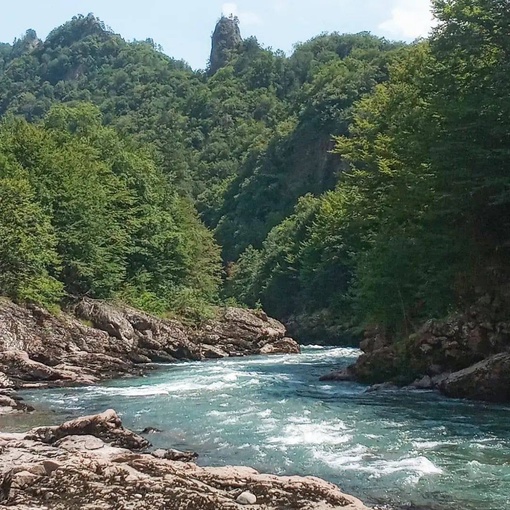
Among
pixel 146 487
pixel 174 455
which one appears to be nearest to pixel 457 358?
pixel 174 455

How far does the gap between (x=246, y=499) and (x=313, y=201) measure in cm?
6377

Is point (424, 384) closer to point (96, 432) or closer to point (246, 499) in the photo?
point (96, 432)

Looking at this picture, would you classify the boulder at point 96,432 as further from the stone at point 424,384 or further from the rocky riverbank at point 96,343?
the stone at point 424,384

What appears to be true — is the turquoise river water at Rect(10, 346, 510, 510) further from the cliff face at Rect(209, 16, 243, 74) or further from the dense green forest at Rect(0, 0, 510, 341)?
the cliff face at Rect(209, 16, 243, 74)

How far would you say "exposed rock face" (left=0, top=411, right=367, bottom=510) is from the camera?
771 centimetres

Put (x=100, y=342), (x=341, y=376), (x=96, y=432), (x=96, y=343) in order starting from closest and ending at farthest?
(x=96, y=432) < (x=341, y=376) < (x=96, y=343) < (x=100, y=342)

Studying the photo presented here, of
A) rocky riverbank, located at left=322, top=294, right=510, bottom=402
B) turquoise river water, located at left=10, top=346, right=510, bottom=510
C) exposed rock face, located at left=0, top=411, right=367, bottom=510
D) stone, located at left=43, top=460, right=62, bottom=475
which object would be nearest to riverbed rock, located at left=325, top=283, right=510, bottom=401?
rocky riverbank, located at left=322, top=294, right=510, bottom=402

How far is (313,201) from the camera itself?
70.7 meters

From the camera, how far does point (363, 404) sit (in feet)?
62.0

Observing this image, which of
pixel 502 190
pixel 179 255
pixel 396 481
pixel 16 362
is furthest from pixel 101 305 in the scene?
pixel 396 481

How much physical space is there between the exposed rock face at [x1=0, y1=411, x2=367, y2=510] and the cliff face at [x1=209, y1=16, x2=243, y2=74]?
141 m

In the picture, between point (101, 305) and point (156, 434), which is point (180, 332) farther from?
point (156, 434)

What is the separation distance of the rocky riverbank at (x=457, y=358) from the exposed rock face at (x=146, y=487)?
11962mm

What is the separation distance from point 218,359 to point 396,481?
Result: 26.1m
